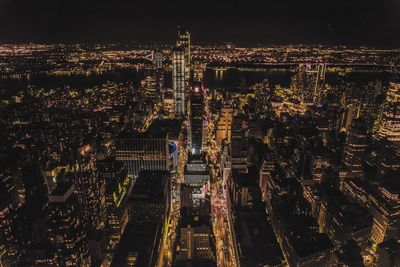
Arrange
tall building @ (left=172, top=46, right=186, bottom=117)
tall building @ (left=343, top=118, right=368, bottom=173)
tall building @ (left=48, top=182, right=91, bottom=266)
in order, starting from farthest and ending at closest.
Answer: tall building @ (left=172, top=46, right=186, bottom=117) < tall building @ (left=343, top=118, right=368, bottom=173) < tall building @ (left=48, top=182, right=91, bottom=266)

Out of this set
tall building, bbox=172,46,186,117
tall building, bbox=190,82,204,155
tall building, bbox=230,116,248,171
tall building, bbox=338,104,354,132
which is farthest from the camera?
tall building, bbox=172,46,186,117

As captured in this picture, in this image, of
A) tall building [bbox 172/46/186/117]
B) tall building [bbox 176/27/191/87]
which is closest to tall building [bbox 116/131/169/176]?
tall building [bbox 172/46/186/117]

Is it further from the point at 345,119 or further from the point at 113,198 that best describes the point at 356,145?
the point at 113,198

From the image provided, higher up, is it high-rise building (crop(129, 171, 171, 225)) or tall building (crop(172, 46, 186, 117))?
tall building (crop(172, 46, 186, 117))

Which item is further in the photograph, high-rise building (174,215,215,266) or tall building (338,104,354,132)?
tall building (338,104,354,132)

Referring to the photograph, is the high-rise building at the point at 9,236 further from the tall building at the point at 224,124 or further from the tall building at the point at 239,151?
the tall building at the point at 224,124

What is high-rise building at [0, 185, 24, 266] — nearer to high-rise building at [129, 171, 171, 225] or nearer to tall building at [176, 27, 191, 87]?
high-rise building at [129, 171, 171, 225]
